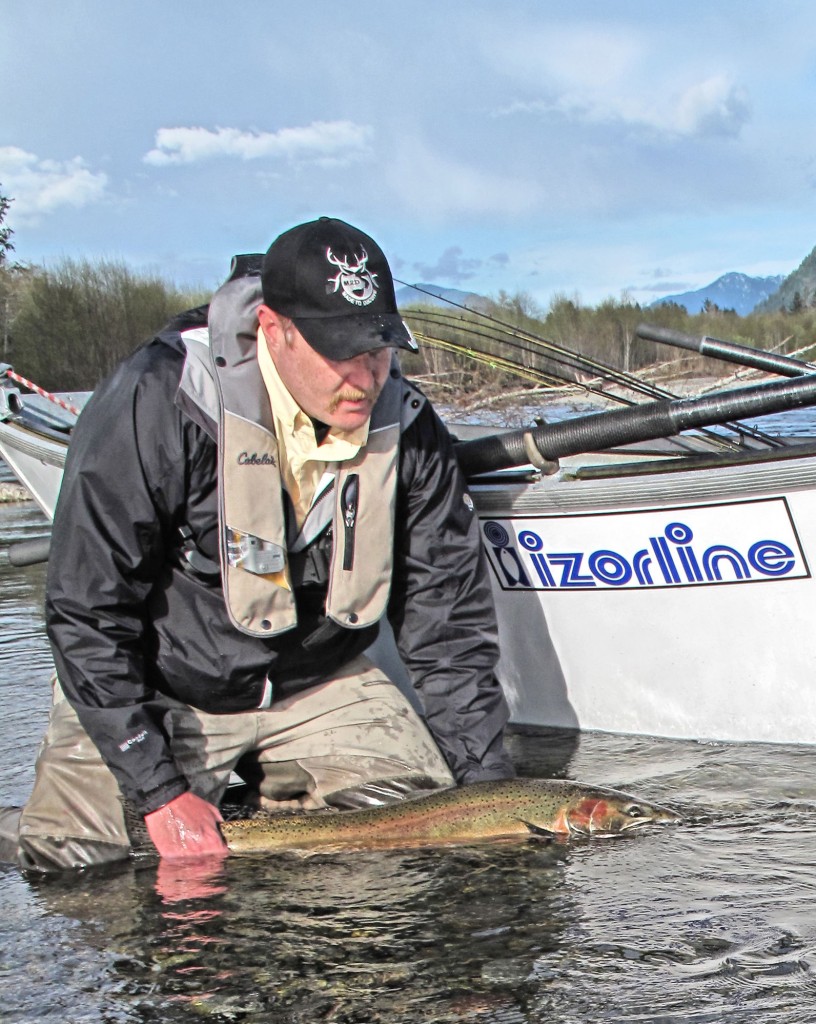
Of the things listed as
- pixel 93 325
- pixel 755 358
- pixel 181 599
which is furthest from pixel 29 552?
pixel 93 325

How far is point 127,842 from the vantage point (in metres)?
3.33

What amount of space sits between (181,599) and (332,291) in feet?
3.18

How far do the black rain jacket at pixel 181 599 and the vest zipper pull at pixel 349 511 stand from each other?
0.29 feet

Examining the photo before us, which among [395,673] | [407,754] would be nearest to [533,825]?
[407,754]

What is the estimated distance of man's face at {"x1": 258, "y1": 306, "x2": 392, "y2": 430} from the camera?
3.09m

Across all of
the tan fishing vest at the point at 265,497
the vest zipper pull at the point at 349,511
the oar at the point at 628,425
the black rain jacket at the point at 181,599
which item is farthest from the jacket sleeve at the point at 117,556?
the oar at the point at 628,425

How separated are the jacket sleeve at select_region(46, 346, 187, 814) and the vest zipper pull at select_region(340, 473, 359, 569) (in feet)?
1.56

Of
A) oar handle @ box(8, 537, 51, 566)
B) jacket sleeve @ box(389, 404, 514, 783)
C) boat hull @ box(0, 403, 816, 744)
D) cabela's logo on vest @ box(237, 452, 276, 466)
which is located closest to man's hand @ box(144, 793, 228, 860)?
jacket sleeve @ box(389, 404, 514, 783)

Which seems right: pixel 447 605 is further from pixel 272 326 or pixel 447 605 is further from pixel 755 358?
pixel 755 358

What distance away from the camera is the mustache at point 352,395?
313 cm

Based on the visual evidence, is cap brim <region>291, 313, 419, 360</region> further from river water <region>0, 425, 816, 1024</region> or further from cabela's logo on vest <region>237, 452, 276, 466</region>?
river water <region>0, 425, 816, 1024</region>

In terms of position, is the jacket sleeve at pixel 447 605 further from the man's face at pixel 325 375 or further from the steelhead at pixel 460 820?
the man's face at pixel 325 375

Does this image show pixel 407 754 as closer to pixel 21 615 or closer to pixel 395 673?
pixel 395 673

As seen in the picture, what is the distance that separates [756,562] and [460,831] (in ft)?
4.71
